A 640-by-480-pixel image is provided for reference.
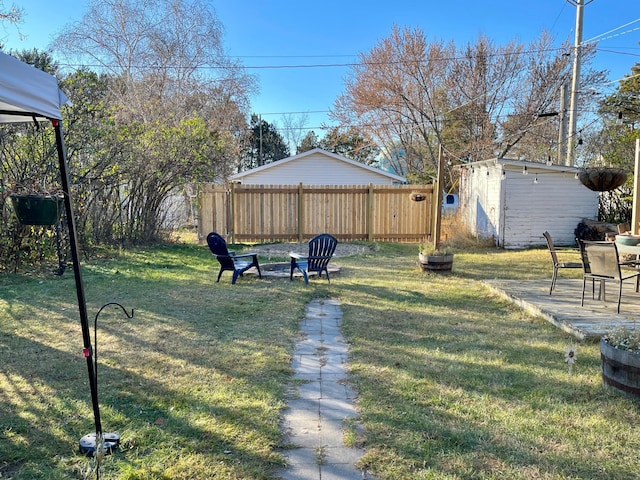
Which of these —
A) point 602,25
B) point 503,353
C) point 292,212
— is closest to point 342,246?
point 292,212

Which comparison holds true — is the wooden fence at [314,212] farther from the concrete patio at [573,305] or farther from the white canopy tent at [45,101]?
the white canopy tent at [45,101]

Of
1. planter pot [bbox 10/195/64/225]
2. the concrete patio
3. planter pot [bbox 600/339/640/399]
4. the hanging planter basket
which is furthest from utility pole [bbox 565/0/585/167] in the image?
planter pot [bbox 10/195/64/225]

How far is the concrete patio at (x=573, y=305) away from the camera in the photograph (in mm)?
4508

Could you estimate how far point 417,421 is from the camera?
106 inches

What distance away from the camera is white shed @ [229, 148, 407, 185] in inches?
731

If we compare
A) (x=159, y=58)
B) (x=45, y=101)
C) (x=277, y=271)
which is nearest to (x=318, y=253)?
(x=277, y=271)

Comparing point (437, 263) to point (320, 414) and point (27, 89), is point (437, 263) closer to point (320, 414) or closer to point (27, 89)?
point (320, 414)

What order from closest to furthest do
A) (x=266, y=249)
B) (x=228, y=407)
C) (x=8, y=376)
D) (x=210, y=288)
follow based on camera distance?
(x=228, y=407) < (x=8, y=376) < (x=210, y=288) < (x=266, y=249)

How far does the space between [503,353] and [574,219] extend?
→ 972 centimetres

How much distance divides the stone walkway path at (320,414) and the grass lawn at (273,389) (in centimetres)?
9

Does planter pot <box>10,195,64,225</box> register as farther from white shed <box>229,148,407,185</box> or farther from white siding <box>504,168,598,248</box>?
white shed <box>229,148,407,185</box>

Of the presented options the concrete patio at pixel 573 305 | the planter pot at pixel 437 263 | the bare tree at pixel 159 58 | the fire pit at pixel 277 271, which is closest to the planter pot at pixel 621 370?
the concrete patio at pixel 573 305

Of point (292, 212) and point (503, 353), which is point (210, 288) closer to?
point (503, 353)

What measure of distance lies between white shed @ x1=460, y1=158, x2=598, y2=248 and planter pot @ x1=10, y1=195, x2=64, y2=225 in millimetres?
10799
